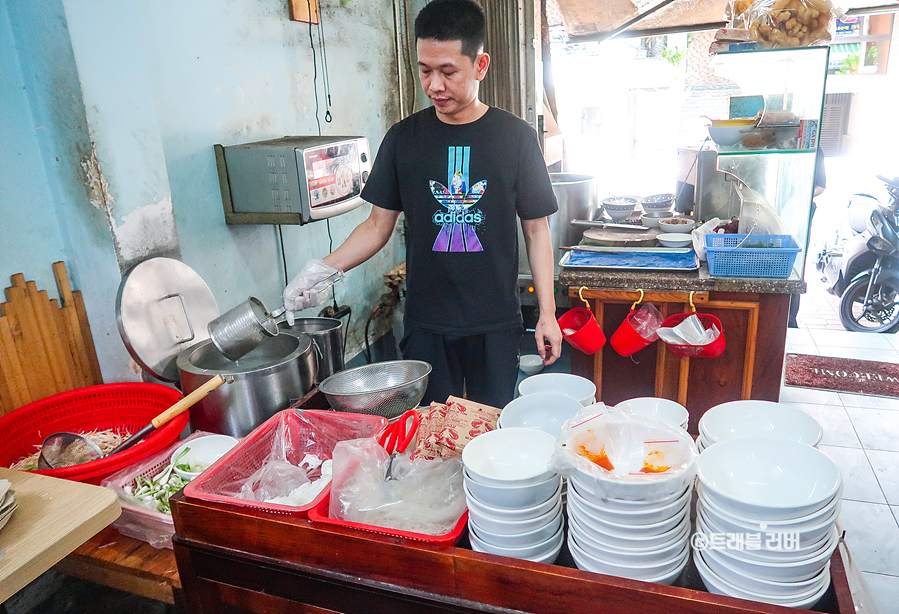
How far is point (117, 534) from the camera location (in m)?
1.67

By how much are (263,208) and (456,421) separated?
1.62 meters

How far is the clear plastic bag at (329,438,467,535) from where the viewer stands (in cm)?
130

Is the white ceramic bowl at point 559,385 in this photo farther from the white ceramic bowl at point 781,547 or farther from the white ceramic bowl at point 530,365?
the white ceramic bowl at point 530,365

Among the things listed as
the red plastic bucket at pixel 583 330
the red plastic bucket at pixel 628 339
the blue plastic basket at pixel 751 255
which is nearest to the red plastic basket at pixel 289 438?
the red plastic bucket at pixel 583 330

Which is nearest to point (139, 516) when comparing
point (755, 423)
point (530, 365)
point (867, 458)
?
point (755, 423)

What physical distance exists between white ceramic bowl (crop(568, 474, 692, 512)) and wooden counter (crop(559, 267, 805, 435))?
6.16ft

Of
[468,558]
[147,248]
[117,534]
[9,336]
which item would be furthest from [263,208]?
[468,558]

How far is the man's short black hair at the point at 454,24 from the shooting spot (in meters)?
1.89

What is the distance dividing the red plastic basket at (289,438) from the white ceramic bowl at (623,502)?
698mm

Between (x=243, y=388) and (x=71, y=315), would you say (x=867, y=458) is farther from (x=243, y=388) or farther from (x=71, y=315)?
(x=71, y=315)

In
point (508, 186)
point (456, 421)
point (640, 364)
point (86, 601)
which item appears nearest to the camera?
point (456, 421)

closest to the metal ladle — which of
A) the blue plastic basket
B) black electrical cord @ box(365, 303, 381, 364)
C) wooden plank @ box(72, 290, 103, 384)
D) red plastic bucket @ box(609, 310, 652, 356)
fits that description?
wooden plank @ box(72, 290, 103, 384)

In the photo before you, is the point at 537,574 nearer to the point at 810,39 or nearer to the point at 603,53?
the point at 810,39

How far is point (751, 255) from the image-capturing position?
8.97 ft
